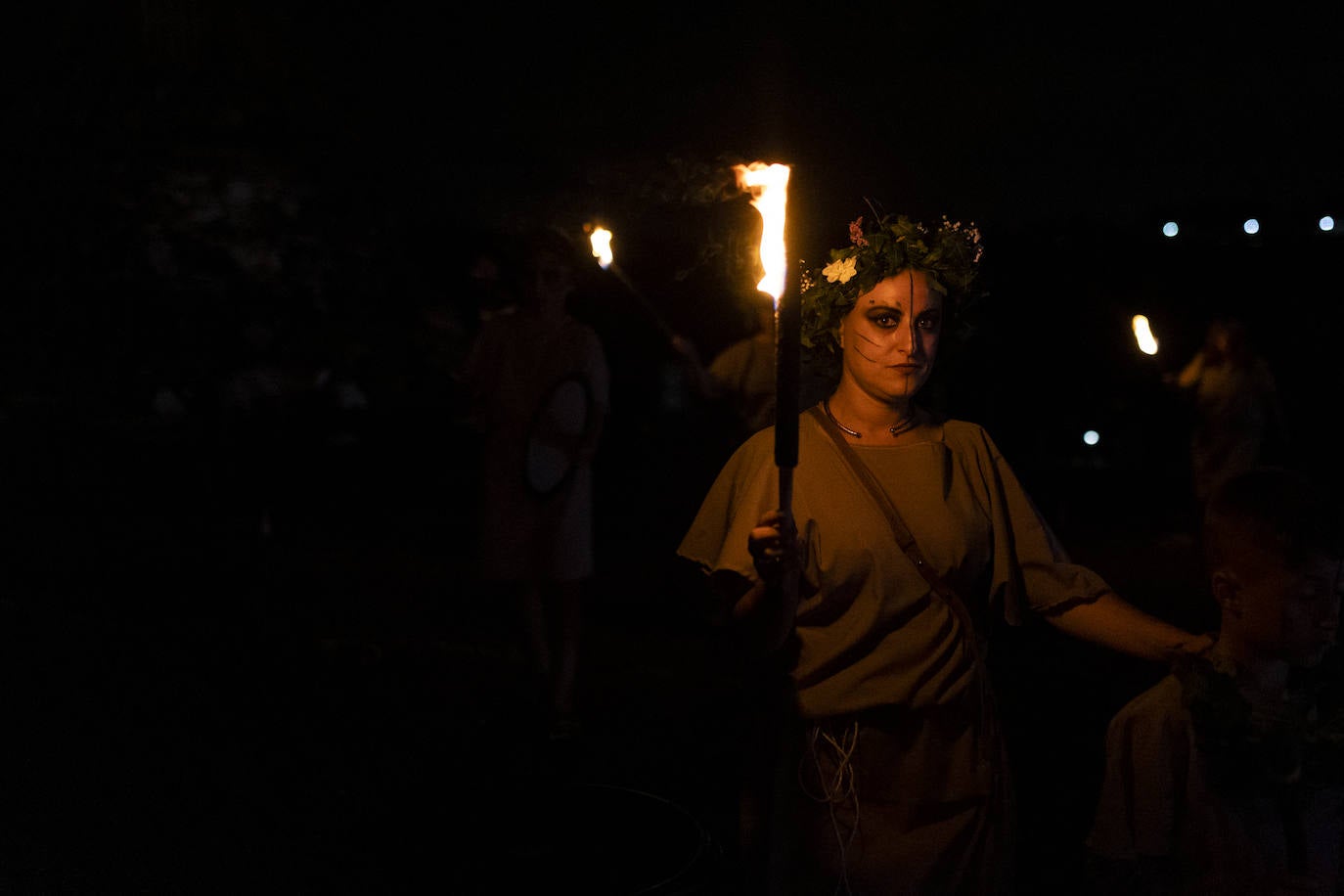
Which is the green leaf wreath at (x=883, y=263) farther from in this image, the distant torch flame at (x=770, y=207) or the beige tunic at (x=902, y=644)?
the distant torch flame at (x=770, y=207)

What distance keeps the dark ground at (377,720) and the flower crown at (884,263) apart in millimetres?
836

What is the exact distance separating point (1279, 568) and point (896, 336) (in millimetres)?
1023

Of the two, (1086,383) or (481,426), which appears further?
(1086,383)

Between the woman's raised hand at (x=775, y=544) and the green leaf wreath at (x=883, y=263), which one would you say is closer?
the woman's raised hand at (x=775, y=544)

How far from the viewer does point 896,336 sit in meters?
3.31

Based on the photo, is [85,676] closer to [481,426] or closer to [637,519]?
[481,426]

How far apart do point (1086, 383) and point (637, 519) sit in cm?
579

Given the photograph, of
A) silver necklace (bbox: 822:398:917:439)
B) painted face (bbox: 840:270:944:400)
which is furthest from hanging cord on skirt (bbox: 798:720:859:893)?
painted face (bbox: 840:270:944:400)

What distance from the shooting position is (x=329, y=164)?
25.1 feet

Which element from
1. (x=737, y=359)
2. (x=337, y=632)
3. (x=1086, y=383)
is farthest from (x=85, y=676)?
(x=1086, y=383)

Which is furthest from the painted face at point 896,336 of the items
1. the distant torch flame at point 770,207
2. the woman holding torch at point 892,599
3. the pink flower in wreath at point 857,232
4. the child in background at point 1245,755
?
the child in background at point 1245,755

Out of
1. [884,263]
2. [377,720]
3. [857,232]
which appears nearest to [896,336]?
[884,263]

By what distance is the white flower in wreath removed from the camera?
3.36 m

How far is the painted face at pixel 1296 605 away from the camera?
2898 mm
